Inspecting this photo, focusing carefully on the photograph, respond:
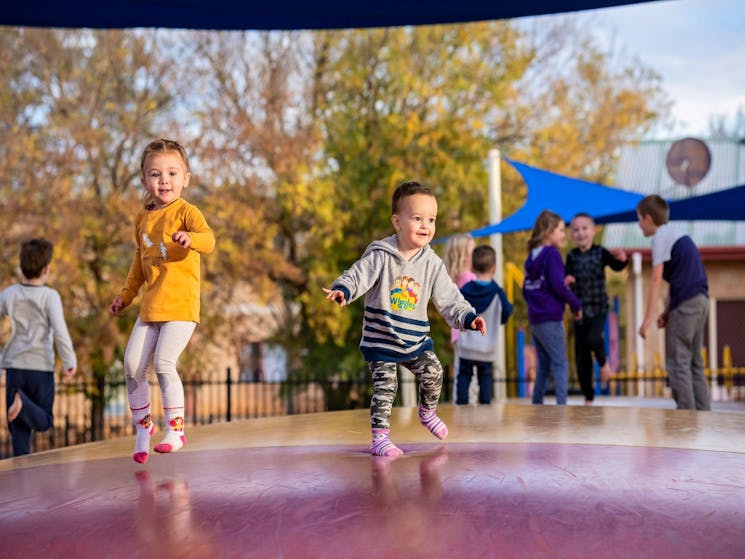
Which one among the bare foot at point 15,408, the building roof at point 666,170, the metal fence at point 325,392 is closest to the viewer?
the bare foot at point 15,408

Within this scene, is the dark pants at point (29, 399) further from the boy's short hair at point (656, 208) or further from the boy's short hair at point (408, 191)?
the boy's short hair at point (656, 208)

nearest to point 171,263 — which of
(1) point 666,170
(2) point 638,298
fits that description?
(2) point 638,298

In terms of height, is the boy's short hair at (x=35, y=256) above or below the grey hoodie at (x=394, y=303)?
above

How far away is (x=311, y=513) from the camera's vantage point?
250 centimetres

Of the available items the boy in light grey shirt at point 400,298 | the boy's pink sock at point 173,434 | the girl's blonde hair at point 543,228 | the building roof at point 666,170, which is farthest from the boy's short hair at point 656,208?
the building roof at point 666,170

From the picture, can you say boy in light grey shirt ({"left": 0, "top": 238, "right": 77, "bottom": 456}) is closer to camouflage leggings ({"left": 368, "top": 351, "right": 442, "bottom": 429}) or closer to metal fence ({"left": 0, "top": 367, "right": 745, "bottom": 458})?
camouflage leggings ({"left": 368, "top": 351, "right": 442, "bottom": 429})

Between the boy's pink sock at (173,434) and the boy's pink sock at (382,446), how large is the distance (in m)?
0.74

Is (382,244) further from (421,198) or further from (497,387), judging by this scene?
(497,387)

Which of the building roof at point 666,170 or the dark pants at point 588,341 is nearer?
the dark pants at point 588,341

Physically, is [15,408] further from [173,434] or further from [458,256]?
[458,256]

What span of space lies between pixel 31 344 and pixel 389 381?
8.94 feet

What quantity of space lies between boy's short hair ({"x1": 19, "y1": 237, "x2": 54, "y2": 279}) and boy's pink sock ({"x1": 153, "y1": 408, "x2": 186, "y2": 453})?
2.08 meters

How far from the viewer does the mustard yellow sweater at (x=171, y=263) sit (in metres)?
3.46

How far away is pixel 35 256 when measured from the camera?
205 inches
